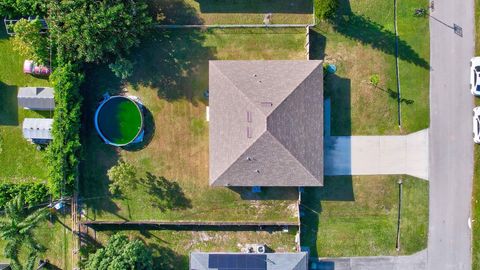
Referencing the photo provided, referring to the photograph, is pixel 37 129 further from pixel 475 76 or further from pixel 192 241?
pixel 475 76

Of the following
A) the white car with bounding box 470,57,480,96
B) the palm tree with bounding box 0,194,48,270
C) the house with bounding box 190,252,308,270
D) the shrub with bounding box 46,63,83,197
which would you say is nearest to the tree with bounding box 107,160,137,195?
the shrub with bounding box 46,63,83,197

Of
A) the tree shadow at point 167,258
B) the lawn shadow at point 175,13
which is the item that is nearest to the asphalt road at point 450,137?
the lawn shadow at point 175,13

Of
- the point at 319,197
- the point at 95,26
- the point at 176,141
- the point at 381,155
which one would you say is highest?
the point at 95,26

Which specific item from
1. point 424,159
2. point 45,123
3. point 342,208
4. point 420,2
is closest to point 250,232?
point 342,208

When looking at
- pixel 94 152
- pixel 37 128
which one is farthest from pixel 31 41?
pixel 94 152

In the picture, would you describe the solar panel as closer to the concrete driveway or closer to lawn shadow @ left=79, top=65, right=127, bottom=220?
the concrete driveway

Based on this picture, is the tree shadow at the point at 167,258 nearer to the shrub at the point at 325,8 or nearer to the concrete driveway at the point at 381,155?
the concrete driveway at the point at 381,155
